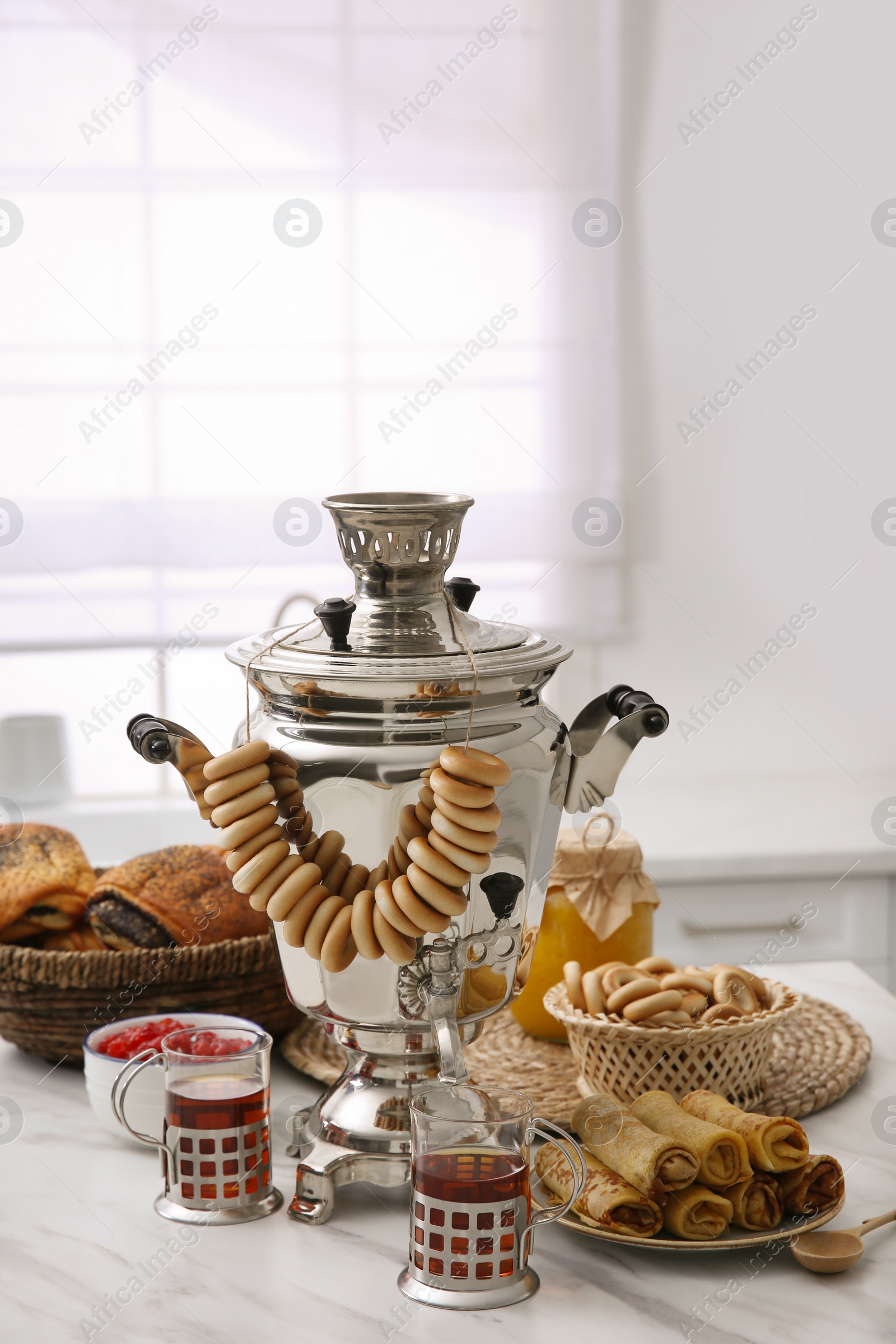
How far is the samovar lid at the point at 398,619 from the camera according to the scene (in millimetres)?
825

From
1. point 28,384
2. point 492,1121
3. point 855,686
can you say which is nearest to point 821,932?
point 855,686

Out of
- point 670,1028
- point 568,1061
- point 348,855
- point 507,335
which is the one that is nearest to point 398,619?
point 348,855

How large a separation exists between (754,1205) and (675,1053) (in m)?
0.13

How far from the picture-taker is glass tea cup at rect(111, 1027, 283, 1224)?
85 centimetres

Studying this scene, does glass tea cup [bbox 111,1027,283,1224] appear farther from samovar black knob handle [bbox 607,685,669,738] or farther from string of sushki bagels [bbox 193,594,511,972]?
samovar black knob handle [bbox 607,685,669,738]

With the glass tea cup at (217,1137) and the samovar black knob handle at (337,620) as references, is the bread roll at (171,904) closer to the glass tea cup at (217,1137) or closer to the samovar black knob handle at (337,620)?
the glass tea cup at (217,1137)

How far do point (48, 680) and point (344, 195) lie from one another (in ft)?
3.13

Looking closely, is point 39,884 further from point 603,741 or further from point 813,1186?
point 813,1186

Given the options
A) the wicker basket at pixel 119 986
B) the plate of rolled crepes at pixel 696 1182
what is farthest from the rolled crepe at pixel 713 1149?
the wicker basket at pixel 119 986

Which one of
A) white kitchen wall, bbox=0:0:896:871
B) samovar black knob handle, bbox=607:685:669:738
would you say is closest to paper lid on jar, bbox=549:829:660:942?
samovar black knob handle, bbox=607:685:669:738

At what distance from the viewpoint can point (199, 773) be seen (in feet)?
2.78

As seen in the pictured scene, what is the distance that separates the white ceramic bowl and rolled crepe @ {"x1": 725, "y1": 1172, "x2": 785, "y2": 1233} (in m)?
0.34

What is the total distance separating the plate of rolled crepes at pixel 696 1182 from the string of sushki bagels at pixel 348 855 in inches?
7.2

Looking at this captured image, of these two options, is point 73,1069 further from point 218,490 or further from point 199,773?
point 218,490
